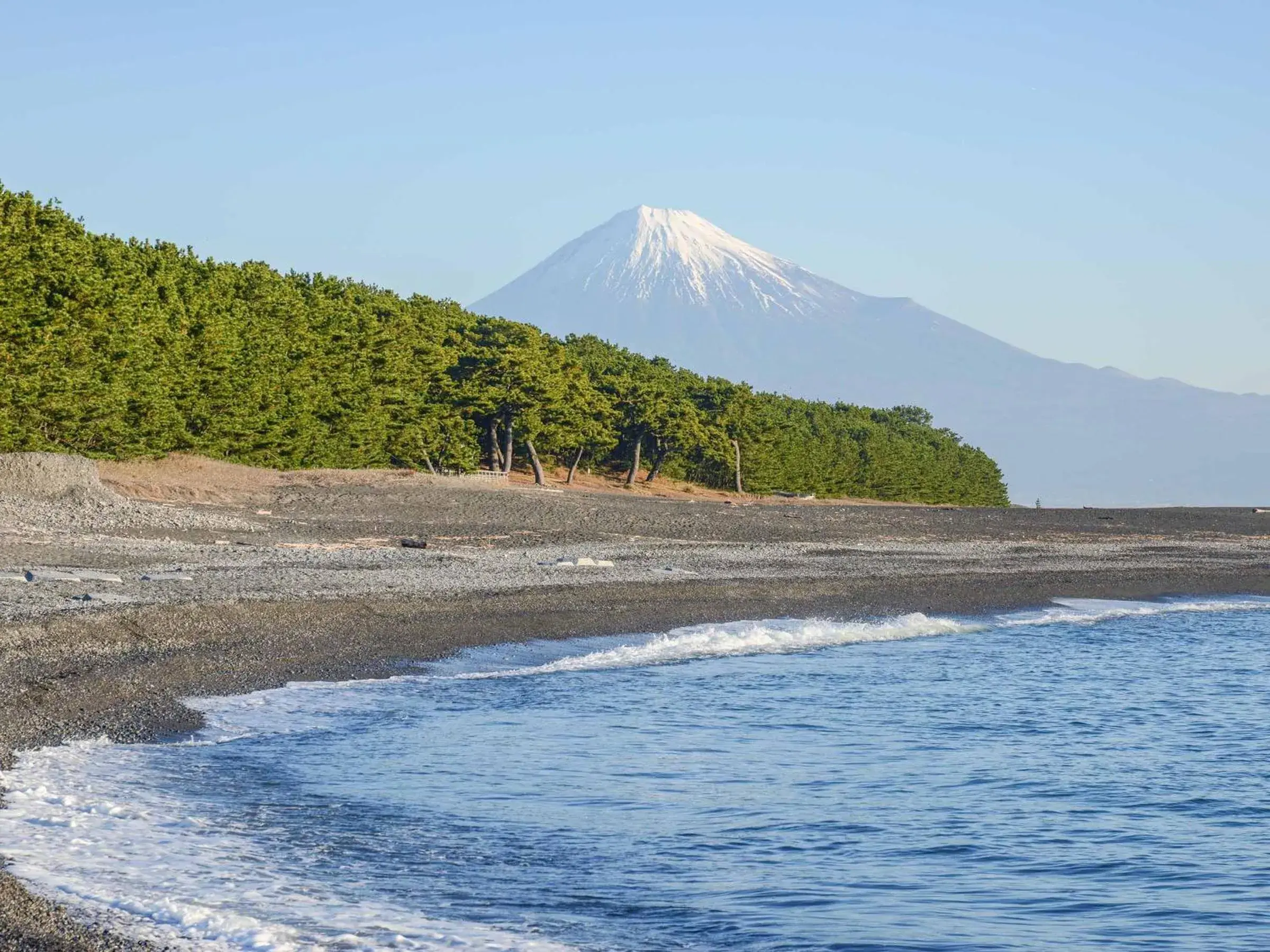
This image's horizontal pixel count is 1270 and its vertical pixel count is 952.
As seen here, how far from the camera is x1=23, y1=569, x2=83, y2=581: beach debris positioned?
82.0 feet

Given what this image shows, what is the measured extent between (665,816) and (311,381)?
57994 millimetres

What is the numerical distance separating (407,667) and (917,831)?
36.6 feet

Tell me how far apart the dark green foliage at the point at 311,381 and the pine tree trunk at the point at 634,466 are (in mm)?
850

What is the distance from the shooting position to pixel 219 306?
64562 mm

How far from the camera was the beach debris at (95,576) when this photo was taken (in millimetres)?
25609

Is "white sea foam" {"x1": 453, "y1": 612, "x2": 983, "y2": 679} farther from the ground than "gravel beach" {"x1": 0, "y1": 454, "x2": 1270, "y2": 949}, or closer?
closer

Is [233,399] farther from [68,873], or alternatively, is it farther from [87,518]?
[68,873]

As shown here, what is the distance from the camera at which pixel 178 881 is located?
1072 cm

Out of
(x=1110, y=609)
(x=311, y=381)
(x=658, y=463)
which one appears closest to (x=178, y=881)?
(x=1110, y=609)

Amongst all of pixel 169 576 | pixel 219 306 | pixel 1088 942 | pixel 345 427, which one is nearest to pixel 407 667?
pixel 169 576

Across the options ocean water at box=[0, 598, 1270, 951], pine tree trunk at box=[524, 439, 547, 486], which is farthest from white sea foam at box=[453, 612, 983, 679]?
pine tree trunk at box=[524, 439, 547, 486]

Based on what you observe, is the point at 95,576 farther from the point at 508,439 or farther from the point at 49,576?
the point at 508,439

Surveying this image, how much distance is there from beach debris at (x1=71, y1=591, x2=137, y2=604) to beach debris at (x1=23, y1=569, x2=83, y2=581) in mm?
1469

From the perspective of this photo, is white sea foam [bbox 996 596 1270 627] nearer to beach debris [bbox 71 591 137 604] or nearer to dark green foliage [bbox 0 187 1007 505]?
beach debris [bbox 71 591 137 604]
